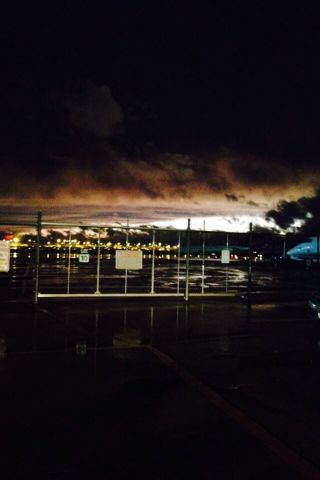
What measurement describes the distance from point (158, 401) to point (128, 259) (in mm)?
10994

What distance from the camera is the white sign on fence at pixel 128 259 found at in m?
16.8

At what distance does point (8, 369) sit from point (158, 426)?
10.2ft

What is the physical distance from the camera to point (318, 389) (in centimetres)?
670

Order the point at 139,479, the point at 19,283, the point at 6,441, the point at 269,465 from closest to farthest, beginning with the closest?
the point at 139,479, the point at 269,465, the point at 6,441, the point at 19,283

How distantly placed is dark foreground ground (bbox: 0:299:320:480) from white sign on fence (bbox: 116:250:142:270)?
5.30 meters

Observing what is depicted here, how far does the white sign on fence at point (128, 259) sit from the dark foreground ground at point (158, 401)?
17.4 ft

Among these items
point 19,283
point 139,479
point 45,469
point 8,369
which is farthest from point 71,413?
point 19,283

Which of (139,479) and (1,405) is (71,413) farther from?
Result: (139,479)

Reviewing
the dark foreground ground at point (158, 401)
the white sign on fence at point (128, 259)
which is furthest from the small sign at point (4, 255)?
the dark foreground ground at point (158, 401)

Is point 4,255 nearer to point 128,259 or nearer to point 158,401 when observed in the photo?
point 128,259

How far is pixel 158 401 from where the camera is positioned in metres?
6.04

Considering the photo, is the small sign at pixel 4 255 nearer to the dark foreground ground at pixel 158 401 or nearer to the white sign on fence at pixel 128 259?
the white sign on fence at pixel 128 259

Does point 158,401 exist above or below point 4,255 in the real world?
below

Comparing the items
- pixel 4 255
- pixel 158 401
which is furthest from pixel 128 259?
pixel 158 401
